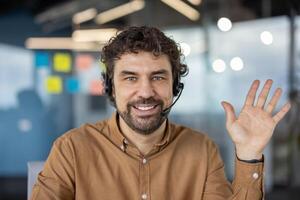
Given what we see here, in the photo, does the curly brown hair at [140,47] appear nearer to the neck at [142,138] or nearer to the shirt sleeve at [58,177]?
the neck at [142,138]

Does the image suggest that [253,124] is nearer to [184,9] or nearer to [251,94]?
[251,94]

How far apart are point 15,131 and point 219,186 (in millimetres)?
4016

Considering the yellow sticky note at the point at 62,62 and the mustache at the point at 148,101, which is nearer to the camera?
the mustache at the point at 148,101

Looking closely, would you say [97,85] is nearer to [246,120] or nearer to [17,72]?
[17,72]

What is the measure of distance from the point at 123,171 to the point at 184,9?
12.9 feet

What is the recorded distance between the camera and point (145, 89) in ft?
5.64

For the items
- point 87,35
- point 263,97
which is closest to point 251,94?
point 263,97

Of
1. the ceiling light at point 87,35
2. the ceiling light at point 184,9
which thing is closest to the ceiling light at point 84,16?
the ceiling light at point 87,35

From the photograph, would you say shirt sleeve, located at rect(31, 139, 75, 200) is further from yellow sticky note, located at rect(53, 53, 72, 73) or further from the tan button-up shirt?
yellow sticky note, located at rect(53, 53, 72, 73)

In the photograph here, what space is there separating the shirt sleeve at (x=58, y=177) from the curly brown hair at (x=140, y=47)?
28 centimetres

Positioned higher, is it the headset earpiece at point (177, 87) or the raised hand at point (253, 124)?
the headset earpiece at point (177, 87)

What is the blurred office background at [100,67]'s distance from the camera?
5355 mm

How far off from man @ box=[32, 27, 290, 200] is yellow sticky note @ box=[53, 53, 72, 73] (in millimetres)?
3572

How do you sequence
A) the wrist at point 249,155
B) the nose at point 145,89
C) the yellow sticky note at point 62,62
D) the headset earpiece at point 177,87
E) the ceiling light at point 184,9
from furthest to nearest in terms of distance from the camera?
the ceiling light at point 184,9 < the yellow sticky note at point 62,62 < the headset earpiece at point 177,87 < the nose at point 145,89 < the wrist at point 249,155
